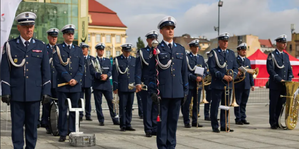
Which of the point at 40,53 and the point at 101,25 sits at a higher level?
the point at 101,25

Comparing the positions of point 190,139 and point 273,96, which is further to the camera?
point 273,96

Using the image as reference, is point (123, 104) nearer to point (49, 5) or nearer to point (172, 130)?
point (172, 130)

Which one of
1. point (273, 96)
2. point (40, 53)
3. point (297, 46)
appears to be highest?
point (297, 46)

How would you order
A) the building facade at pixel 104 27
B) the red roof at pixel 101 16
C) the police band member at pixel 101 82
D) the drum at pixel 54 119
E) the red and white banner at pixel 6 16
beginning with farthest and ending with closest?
the red roof at pixel 101 16 → the building facade at pixel 104 27 → the police band member at pixel 101 82 → the drum at pixel 54 119 → the red and white banner at pixel 6 16

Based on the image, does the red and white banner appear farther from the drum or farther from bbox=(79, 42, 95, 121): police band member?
bbox=(79, 42, 95, 121): police band member

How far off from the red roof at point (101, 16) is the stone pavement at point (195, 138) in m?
97.2

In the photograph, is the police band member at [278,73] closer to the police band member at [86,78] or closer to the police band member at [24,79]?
the police band member at [86,78]

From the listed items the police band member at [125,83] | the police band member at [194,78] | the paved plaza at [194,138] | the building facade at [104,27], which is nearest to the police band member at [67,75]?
the paved plaza at [194,138]

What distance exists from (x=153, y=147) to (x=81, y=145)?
1448mm

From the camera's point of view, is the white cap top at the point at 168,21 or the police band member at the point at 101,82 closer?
the white cap top at the point at 168,21

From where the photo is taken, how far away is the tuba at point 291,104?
37.0ft

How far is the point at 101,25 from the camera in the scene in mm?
108375

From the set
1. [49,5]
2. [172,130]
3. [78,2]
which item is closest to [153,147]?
[172,130]

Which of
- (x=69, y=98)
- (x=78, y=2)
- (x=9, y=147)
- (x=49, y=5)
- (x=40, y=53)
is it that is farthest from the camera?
(x=78, y=2)
